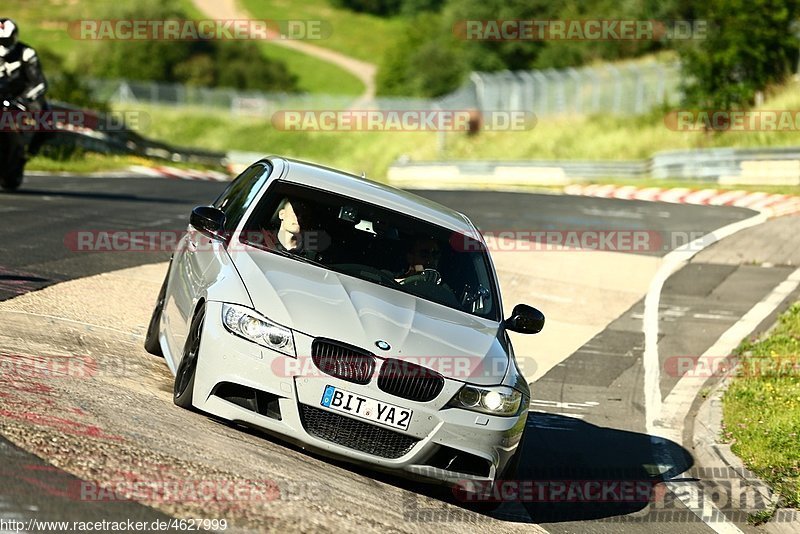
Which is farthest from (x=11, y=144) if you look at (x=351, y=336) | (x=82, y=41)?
(x=82, y=41)

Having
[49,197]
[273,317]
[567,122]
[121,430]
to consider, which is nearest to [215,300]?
[273,317]

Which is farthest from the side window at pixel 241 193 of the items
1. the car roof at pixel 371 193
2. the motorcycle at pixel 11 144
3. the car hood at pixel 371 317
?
the motorcycle at pixel 11 144

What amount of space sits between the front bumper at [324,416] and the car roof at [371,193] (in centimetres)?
171

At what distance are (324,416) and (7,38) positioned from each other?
35.3 feet

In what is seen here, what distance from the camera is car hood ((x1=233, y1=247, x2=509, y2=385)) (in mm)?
6633

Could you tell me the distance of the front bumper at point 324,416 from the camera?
21.3ft

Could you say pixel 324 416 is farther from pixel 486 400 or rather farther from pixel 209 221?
pixel 209 221

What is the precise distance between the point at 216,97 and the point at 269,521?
249 feet

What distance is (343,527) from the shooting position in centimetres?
573

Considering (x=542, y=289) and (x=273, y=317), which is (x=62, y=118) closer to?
(x=542, y=289)

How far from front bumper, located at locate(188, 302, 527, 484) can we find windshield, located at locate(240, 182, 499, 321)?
3.68 feet

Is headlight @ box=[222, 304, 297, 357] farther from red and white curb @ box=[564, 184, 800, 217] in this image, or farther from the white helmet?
red and white curb @ box=[564, 184, 800, 217]

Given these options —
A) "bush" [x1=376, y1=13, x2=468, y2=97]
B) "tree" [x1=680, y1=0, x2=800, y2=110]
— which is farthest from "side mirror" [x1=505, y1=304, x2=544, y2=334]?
"bush" [x1=376, y1=13, x2=468, y2=97]

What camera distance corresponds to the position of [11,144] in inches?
642
